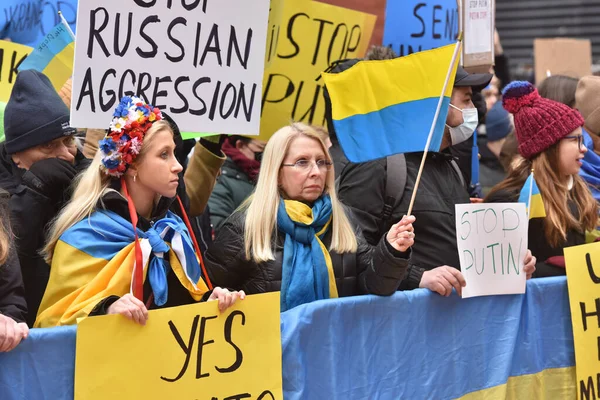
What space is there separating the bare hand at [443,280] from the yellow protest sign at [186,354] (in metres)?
0.88

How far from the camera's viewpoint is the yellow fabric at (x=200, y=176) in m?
5.00

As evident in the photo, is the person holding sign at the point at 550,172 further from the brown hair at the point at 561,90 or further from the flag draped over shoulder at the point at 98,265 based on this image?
the flag draped over shoulder at the point at 98,265

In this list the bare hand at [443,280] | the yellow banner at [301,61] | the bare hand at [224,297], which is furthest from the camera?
the yellow banner at [301,61]

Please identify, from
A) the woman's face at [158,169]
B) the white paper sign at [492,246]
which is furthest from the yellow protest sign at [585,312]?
the woman's face at [158,169]

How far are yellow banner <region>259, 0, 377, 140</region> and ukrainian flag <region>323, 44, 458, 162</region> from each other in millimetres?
1211

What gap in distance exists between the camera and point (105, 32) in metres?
4.26

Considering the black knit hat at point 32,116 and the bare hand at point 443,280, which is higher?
the black knit hat at point 32,116

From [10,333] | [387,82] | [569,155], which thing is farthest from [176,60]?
[569,155]

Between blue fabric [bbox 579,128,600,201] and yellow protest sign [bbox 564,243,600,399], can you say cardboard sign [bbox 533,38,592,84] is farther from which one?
yellow protest sign [bbox 564,243,600,399]

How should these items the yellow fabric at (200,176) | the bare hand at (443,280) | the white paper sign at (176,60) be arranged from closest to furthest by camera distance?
1. the white paper sign at (176,60)
2. the bare hand at (443,280)
3. the yellow fabric at (200,176)

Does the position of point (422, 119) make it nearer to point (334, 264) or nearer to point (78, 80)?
point (334, 264)

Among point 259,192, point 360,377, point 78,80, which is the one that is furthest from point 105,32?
point 360,377

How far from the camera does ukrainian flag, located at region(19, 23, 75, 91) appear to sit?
506cm

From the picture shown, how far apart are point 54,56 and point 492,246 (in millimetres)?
2346
